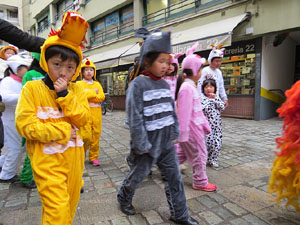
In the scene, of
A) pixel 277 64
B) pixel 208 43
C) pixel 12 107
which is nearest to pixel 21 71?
pixel 12 107

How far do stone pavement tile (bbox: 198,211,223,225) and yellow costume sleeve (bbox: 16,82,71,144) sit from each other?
1.59 m

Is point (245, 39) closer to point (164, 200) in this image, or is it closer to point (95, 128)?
point (95, 128)

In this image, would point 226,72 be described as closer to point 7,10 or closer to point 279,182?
point 279,182

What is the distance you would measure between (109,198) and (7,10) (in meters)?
36.8

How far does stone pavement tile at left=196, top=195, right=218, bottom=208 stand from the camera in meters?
2.56

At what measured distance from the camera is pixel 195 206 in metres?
2.55

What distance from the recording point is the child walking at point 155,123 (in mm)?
1983

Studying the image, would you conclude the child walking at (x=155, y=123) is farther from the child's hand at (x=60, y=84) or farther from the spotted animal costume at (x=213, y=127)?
the spotted animal costume at (x=213, y=127)

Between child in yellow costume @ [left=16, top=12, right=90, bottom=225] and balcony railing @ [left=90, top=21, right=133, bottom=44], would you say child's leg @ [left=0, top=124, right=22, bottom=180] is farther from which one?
balcony railing @ [left=90, top=21, right=133, bottom=44]

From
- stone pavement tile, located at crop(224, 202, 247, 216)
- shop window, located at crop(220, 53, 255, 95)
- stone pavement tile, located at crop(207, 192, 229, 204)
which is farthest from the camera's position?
shop window, located at crop(220, 53, 255, 95)

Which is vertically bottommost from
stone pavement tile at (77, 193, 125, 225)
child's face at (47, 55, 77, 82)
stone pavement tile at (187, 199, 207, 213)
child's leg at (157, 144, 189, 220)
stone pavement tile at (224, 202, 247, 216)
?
stone pavement tile at (77, 193, 125, 225)

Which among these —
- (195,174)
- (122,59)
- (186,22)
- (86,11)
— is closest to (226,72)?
(186,22)

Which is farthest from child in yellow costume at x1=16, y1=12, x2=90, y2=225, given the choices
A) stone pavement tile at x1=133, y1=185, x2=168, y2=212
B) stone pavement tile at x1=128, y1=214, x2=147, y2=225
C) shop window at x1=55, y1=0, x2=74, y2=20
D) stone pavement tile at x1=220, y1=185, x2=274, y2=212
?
shop window at x1=55, y1=0, x2=74, y2=20

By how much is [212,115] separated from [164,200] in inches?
67.8
